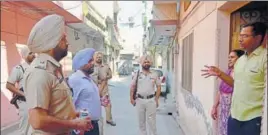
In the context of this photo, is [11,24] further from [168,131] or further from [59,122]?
[59,122]

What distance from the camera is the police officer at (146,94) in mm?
4836

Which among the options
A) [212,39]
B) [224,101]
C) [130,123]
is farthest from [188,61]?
[224,101]

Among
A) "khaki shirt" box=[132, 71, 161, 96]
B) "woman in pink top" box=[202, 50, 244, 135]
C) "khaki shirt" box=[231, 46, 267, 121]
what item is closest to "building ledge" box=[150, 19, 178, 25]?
"khaki shirt" box=[132, 71, 161, 96]

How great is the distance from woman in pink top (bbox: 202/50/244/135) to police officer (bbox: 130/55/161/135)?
155 cm

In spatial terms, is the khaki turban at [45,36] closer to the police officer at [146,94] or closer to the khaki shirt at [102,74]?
the police officer at [146,94]

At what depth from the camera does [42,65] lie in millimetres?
1745

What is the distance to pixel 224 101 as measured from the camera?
3312mm

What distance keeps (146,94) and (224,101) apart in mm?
1752

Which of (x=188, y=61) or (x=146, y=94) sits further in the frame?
(x=188, y=61)

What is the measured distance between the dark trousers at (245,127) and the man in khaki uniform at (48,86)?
4.37 feet

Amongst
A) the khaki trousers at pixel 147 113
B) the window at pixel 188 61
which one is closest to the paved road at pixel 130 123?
the khaki trousers at pixel 147 113

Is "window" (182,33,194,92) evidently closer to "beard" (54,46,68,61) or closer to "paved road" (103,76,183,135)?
"paved road" (103,76,183,135)

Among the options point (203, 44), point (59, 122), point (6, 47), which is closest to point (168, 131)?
point (203, 44)

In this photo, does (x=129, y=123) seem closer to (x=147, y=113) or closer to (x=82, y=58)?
(x=147, y=113)
